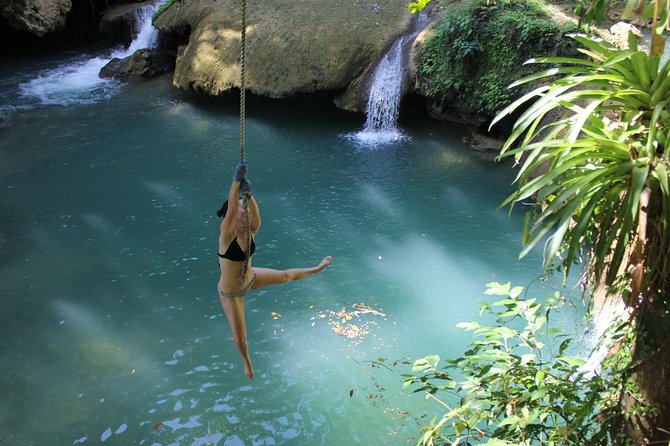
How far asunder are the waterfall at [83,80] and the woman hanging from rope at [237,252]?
744 cm

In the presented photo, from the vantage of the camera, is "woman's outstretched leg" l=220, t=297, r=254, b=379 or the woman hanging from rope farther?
"woman's outstretched leg" l=220, t=297, r=254, b=379

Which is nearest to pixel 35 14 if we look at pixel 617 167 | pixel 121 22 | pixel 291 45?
pixel 121 22

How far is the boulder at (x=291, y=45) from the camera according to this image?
8.81 metres

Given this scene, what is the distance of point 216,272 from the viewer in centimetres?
552

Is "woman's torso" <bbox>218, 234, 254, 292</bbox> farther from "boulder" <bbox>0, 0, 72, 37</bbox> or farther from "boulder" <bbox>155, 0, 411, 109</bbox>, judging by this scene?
"boulder" <bbox>0, 0, 72, 37</bbox>

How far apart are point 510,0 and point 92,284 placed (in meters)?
6.48

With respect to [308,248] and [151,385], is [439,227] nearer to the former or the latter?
[308,248]

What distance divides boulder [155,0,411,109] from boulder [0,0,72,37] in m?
2.54

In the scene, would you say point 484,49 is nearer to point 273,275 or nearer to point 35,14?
point 273,275

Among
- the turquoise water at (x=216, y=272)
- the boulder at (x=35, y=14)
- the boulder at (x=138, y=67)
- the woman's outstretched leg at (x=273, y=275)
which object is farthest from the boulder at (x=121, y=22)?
the woman's outstretched leg at (x=273, y=275)

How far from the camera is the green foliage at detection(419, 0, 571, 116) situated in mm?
7691

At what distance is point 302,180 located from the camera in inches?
285

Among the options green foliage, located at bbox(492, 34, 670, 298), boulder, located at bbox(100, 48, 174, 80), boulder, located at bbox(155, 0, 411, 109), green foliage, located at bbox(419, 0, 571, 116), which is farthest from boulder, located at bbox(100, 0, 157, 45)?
green foliage, located at bbox(492, 34, 670, 298)

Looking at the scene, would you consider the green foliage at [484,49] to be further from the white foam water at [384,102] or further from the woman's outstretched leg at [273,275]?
the woman's outstretched leg at [273,275]
